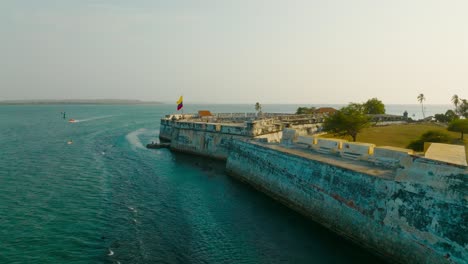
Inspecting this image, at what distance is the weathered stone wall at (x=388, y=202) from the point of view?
1287 centimetres

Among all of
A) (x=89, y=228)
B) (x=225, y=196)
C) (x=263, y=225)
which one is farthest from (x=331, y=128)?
(x=89, y=228)

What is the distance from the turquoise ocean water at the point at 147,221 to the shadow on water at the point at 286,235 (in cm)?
5

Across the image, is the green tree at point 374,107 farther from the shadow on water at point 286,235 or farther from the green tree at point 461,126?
the shadow on water at point 286,235

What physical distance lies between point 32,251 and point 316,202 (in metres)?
16.1

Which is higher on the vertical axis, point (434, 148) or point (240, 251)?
point (434, 148)

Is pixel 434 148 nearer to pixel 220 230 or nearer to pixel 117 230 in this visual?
pixel 220 230

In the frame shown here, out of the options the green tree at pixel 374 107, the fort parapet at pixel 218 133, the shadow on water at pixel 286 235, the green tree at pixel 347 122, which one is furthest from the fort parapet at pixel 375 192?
the green tree at pixel 374 107

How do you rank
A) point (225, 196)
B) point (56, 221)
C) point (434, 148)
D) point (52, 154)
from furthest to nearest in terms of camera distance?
point (52, 154) < point (225, 196) < point (56, 221) < point (434, 148)

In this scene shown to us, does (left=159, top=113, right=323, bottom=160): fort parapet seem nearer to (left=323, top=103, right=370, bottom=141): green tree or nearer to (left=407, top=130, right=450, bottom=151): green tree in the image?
(left=323, top=103, right=370, bottom=141): green tree

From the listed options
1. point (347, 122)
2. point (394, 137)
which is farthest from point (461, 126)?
point (347, 122)

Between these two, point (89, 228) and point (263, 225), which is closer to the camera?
point (89, 228)

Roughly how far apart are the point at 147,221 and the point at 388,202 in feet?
45.5

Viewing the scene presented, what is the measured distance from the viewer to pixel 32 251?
1540cm

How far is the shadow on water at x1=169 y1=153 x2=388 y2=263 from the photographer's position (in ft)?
51.3
